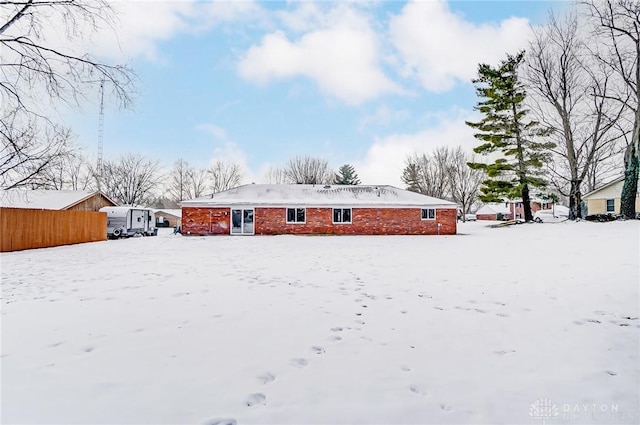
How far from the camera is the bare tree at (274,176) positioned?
4372 cm

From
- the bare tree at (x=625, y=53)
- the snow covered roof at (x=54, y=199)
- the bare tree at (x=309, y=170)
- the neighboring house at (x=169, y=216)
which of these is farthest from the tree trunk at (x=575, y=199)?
the neighboring house at (x=169, y=216)

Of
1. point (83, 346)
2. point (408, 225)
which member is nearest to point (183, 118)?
point (408, 225)

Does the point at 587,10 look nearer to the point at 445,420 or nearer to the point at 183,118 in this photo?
the point at 445,420

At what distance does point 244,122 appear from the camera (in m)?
24.3

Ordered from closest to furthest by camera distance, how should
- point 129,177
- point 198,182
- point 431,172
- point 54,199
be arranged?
point 54,199 → point 129,177 → point 431,172 → point 198,182

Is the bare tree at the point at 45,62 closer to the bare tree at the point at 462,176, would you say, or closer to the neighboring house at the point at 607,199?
the neighboring house at the point at 607,199

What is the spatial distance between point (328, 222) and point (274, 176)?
26.1 m

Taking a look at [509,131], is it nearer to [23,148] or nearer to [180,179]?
[23,148]

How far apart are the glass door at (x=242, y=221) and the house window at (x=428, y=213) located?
1163 centimetres

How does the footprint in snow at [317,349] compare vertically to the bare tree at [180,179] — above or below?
below

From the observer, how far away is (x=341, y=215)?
68.0 feet

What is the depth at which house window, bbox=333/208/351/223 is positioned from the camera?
20672 mm

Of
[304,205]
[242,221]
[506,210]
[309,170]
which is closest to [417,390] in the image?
[304,205]

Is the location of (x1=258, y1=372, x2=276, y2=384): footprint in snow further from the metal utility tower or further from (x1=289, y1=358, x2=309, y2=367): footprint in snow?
the metal utility tower
